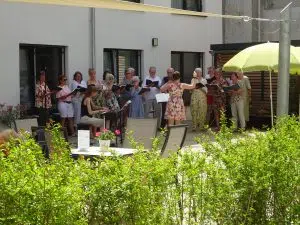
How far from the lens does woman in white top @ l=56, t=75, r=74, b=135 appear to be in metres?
15.3

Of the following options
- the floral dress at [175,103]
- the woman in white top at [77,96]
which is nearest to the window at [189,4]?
the floral dress at [175,103]

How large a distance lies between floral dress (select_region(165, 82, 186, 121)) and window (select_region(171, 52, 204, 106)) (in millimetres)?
5040

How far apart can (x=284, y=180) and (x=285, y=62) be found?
4191 mm

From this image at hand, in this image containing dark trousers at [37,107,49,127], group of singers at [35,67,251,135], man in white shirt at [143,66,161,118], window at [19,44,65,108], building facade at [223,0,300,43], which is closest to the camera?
dark trousers at [37,107,49,127]

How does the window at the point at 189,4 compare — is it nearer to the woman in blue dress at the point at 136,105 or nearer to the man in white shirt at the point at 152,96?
the man in white shirt at the point at 152,96

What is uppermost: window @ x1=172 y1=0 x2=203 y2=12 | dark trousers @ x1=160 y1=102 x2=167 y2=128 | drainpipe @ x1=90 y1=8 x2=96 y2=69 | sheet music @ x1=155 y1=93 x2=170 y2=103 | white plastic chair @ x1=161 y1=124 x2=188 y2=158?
window @ x1=172 y1=0 x2=203 y2=12

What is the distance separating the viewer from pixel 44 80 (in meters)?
15.3

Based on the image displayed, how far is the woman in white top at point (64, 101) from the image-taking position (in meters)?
15.3

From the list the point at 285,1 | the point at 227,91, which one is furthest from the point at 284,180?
the point at 285,1

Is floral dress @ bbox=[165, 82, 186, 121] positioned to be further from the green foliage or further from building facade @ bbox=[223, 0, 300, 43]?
the green foliage

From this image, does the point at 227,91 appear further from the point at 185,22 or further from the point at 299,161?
the point at 299,161

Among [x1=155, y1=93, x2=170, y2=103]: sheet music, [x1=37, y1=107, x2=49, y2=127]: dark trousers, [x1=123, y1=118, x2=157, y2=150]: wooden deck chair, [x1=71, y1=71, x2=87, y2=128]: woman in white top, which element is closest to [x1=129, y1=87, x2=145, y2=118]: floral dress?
[x1=155, y1=93, x2=170, y2=103]: sheet music

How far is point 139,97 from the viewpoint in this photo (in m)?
16.4

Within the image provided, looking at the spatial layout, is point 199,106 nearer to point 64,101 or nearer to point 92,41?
point 92,41
